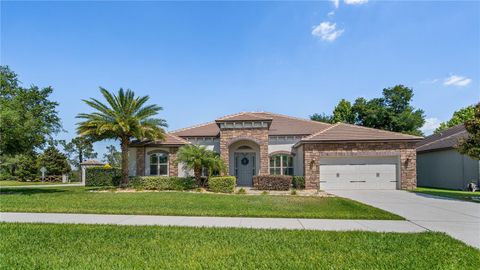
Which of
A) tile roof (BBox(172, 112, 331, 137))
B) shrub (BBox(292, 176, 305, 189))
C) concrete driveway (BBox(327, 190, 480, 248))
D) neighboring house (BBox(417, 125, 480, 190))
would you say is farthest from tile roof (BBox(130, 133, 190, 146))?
neighboring house (BBox(417, 125, 480, 190))

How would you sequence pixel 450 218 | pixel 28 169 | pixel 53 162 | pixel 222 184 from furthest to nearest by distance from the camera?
pixel 53 162 < pixel 28 169 < pixel 222 184 < pixel 450 218

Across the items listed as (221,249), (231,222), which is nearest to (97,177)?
(231,222)

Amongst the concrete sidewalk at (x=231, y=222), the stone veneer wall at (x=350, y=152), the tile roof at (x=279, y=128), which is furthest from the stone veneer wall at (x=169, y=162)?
the concrete sidewalk at (x=231, y=222)

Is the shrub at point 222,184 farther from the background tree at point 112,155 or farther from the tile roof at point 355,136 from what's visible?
the background tree at point 112,155

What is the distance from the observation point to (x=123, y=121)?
63.4 feet

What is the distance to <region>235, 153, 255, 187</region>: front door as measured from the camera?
2278 cm

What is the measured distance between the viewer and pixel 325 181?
19094mm

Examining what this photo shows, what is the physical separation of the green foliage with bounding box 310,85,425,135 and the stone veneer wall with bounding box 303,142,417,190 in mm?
17315

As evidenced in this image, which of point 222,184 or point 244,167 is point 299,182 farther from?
point 222,184

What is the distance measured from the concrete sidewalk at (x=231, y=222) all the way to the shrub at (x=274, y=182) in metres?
10.3

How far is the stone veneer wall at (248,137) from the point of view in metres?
20.8

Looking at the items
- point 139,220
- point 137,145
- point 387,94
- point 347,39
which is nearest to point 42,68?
point 137,145

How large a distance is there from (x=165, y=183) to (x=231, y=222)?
12.5m

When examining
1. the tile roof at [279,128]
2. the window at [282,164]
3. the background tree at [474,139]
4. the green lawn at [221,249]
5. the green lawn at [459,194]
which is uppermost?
the tile roof at [279,128]
